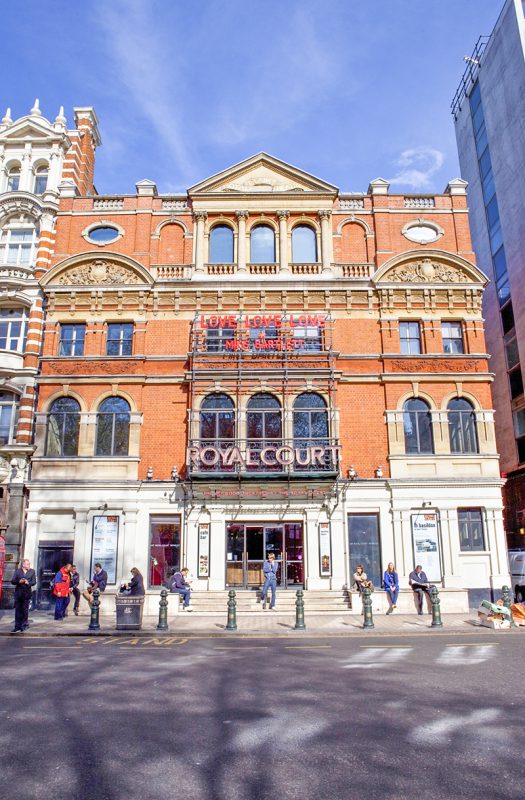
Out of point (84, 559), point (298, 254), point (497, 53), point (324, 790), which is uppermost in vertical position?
point (497, 53)

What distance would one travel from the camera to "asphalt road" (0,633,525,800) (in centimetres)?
520

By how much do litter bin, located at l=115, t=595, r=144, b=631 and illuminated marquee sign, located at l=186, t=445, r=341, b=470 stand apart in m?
6.32

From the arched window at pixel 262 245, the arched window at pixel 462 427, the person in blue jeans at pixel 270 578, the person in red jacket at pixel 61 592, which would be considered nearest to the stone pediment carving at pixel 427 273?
the arched window at pixel 262 245

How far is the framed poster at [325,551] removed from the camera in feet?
71.9

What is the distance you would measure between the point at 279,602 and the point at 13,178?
23449mm

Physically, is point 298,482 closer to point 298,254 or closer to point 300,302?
point 300,302

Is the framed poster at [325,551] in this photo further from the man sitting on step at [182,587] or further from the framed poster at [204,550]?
the man sitting on step at [182,587]

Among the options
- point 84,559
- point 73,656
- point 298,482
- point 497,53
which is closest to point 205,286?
point 298,482

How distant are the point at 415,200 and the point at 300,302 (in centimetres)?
766

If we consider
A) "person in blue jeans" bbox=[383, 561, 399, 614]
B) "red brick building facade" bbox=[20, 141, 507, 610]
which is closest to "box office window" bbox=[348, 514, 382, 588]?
"red brick building facade" bbox=[20, 141, 507, 610]

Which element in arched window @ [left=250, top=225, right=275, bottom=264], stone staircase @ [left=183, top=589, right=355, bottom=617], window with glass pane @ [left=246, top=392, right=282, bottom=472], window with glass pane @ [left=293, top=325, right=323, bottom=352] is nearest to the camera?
stone staircase @ [left=183, top=589, right=355, bottom=617]

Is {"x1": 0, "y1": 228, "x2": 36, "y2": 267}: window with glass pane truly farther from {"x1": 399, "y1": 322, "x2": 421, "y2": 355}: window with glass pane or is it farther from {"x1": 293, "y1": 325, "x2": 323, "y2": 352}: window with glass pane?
{"x1": 399, "y1": 322, "x2": 421, "y2": 355}: window with glass pane

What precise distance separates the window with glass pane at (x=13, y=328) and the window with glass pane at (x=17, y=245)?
2644 mm

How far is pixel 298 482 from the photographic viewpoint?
72.9ft
